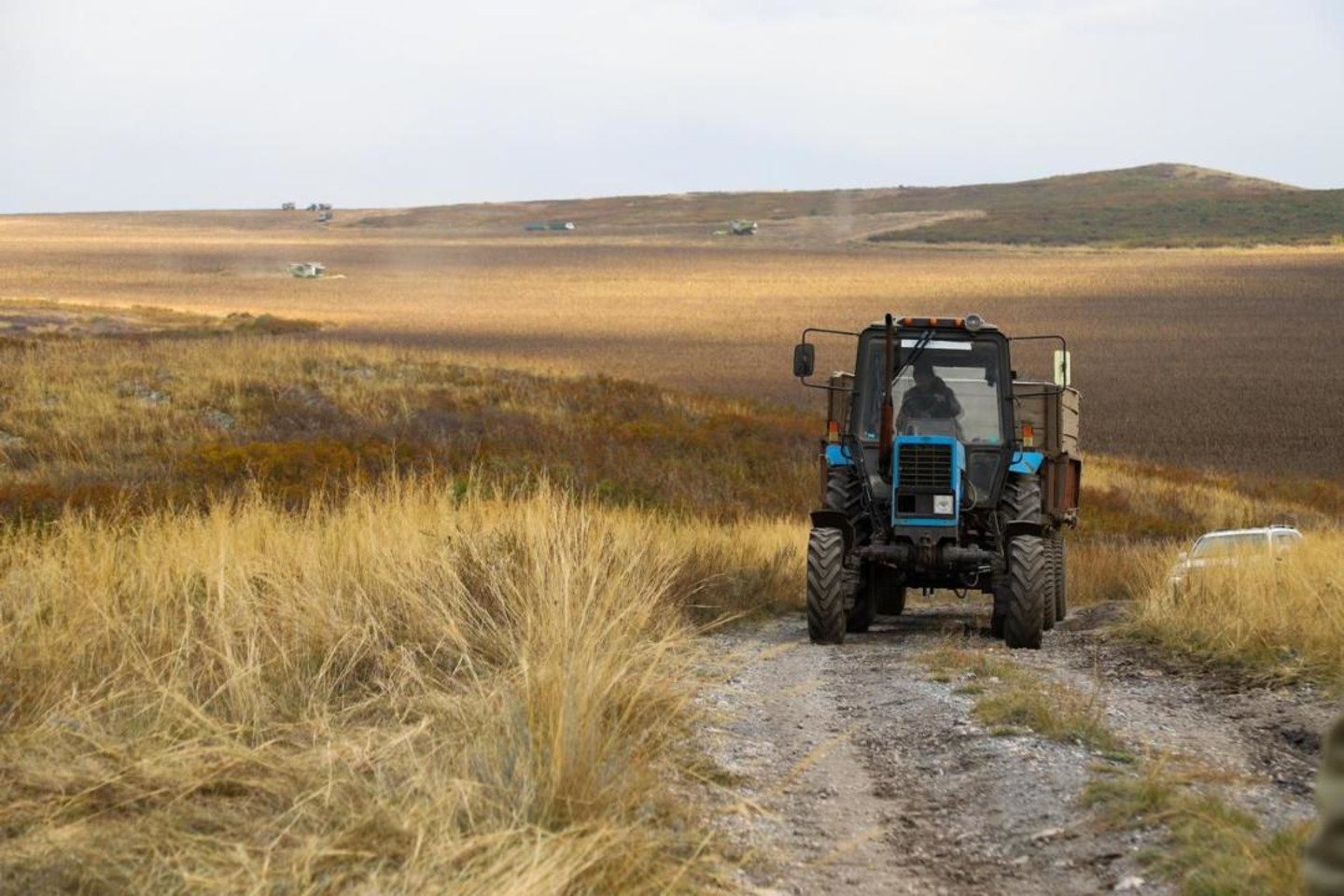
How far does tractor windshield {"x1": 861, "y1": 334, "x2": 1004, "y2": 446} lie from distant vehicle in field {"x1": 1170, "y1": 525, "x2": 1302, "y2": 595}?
1955 millimetres

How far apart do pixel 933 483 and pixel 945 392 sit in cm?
124

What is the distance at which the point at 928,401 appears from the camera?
1423 cm

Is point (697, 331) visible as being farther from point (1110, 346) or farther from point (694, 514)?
point (694, 514)

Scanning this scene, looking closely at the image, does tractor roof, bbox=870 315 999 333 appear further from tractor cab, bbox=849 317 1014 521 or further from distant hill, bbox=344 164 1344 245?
distant hill, bbox=344 164 1344 245

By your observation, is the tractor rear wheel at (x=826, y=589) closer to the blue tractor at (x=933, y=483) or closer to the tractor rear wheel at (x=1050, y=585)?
the blue tractor at (x=933, y=483)

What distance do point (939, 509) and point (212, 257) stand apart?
11028cm

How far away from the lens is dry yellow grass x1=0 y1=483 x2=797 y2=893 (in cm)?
500

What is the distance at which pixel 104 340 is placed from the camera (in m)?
41.9

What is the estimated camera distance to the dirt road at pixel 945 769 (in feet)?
19.2

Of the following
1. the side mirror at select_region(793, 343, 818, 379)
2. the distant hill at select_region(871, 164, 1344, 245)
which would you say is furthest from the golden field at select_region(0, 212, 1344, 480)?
the side mirror at select_region(793, 343, 818, 379)

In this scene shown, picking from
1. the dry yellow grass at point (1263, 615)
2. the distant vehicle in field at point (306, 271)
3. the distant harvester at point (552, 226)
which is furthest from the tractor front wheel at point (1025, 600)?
the distant harvester at point (552, 226)

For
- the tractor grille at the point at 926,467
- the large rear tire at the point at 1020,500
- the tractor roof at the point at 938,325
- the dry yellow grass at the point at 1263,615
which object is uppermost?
the tractor roof at the point at 938,325

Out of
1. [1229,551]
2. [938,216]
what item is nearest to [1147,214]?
[938,216]

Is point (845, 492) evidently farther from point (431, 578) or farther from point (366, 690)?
point (366, 690)
